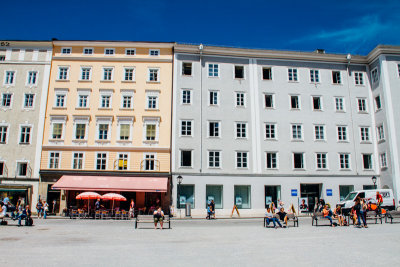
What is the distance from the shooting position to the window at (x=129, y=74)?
124ft

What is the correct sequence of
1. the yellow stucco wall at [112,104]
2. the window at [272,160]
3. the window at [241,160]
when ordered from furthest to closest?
the window at [272,160] → the window at [241,160] → the yellow stucco wall at [112,104]

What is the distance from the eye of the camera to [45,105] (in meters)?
36.3

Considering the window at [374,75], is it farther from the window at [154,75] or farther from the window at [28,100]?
the window at [28,100]

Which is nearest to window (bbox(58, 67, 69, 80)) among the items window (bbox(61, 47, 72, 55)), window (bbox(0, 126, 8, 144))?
window (bbox(61, 47, 72, 55))

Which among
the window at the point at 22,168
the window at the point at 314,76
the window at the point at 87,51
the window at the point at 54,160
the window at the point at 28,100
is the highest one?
the window at the point at 87,51

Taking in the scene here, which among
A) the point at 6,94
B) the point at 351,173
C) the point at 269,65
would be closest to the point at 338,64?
the point at 269,65

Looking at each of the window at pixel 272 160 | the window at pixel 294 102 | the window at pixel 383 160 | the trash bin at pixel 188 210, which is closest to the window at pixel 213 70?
the window at pixel 294 102

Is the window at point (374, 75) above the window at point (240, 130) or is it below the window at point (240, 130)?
above

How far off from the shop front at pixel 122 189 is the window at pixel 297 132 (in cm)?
1468

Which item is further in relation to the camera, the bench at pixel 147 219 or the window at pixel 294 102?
the window at pixel 294 102

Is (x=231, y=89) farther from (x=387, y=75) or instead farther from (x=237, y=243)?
(x=237, y=243)

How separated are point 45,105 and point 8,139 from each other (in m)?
5.05

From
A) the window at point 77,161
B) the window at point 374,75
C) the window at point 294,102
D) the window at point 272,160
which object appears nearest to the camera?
the window at point 77,161

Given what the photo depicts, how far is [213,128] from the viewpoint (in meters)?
37.0
